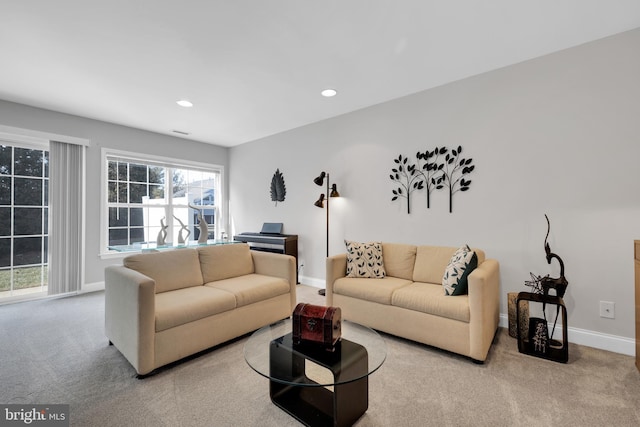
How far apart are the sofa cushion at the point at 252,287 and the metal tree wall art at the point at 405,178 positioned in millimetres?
1690

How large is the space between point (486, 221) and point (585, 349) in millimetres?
1263

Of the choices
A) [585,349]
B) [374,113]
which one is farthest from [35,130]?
[585,349]

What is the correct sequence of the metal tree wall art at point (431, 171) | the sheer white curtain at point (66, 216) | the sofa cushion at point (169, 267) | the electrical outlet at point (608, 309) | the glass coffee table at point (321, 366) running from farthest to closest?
1. the sheer white curtain at point (66, 216)
2. the metal tree wall art at point (431, 171)
3. the sofa cushion at point (169, 267)
4. the electrical outlet at point (608, 309)
5. the glass coffee table at point (321, 366)

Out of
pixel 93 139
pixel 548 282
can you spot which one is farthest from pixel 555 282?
pixel 93 139

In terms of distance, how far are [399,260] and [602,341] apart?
1.72 metres

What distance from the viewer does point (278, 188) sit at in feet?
16.2

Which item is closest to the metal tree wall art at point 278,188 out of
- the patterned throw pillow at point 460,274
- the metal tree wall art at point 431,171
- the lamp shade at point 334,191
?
the lamp shade at point 334,191

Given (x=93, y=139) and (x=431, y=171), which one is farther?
(x=93, y=139)

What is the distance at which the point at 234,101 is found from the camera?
364cm

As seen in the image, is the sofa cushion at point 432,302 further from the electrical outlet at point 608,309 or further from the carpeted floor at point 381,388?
the electrical outlet at point 608,309

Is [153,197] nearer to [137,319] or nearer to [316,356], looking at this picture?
[137,319]

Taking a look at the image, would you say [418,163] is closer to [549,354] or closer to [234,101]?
[549,354]

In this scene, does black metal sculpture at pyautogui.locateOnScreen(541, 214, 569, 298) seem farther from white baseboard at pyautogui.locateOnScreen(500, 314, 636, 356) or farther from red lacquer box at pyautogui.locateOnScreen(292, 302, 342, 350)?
red lacquer box at pyautogui.locateOnScreen(292, 302, 342, 350)

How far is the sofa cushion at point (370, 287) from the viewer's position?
2.69m
